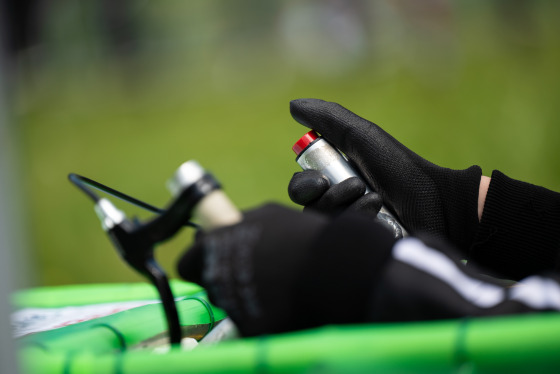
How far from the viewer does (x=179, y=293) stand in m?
0.81

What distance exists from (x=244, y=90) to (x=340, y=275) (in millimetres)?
2168

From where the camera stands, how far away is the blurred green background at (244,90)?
2.05 meters

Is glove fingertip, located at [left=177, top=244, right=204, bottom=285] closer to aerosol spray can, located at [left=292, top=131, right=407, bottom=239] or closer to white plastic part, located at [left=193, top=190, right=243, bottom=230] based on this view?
white plastic part, located at [left=193, top=190, right=243, bottom=230]

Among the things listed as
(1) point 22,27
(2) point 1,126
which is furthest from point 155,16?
(2) point 1,126

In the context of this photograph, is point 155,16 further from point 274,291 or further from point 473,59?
point 274,291

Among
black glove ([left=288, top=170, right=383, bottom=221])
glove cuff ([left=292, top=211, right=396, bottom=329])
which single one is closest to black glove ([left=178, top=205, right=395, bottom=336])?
glove cuff ([left=292, top=211, right=396, bottom=329])

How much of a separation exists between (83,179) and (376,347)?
11.7 inches

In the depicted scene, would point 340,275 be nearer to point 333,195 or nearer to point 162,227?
point 162,227

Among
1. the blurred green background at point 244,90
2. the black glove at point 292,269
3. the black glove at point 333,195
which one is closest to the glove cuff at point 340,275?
the black glove at point 292,269

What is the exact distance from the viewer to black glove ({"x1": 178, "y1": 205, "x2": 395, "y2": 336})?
34 centimetres

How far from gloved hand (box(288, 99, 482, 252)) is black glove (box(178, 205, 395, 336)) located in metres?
0.33

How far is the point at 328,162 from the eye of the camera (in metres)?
0.65

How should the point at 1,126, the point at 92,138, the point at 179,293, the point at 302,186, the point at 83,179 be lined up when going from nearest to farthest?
the point at 1,126 < the point at 83,179 < the point at 302,186 < the point at 179,293 < the point at 92,138

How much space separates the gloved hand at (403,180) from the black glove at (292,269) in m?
0.33
